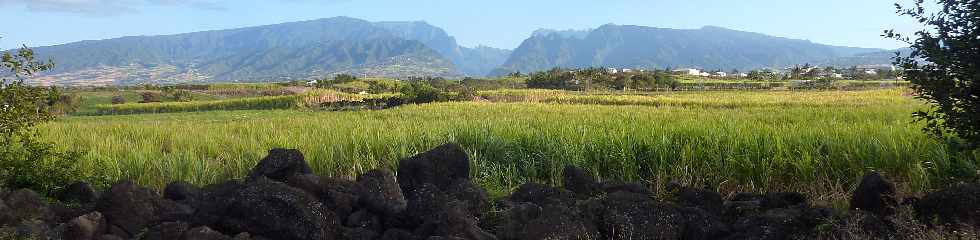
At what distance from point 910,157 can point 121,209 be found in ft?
23.8

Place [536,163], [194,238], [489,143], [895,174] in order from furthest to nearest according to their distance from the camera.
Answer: [489,143] → [536,163] → [895,174] → [194,238]

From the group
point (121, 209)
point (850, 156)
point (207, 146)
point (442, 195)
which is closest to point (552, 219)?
point (442, 195)

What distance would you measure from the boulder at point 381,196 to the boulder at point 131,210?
4.63 ft

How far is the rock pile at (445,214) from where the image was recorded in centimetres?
390

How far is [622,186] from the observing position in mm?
5195

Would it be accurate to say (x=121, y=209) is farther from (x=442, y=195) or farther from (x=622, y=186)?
(x=622, y=186)

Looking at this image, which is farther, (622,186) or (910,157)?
(910,157)

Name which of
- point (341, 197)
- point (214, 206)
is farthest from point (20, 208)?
point (341, 197)

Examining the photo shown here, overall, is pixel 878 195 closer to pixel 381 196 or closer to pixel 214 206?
pixel 381 196

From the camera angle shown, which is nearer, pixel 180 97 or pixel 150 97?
pixel 150 97

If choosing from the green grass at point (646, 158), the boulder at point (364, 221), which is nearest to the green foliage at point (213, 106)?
the green grass at point (646, 158)

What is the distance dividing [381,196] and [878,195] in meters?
3.70

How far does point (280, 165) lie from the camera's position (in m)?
5.57

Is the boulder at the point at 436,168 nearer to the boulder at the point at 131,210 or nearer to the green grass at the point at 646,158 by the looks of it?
the green grass at the point at 646,158
